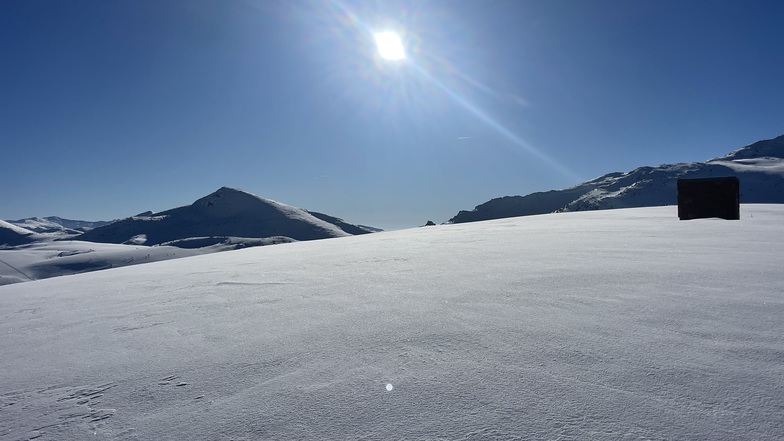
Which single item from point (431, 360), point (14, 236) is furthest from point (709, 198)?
point (14, 236)

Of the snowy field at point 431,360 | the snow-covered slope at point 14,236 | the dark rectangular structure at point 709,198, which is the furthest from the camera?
the snow-covered slope at point 14,236

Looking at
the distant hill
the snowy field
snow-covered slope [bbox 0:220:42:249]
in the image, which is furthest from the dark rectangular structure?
snow-covered slope [bbox 0:220:42:249]

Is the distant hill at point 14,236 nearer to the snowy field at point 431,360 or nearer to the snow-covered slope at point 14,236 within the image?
the snow-covered slope at point 14,236

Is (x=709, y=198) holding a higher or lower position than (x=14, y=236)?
lower

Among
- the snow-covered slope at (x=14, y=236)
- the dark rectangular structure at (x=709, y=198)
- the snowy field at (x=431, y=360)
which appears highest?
the snow-covered slope at (x=14, y=236)

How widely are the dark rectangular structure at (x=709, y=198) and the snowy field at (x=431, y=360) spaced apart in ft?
24.7

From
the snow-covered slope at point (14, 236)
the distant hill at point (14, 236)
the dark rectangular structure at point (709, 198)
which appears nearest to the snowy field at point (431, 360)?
the dark rectangular structure at point (709, 198)

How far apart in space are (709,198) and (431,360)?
12.6 m

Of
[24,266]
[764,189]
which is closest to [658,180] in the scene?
[764,189]

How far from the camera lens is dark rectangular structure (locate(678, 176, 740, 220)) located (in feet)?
33.3

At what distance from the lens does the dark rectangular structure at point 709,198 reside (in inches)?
400

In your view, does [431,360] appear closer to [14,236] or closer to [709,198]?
[709,198]

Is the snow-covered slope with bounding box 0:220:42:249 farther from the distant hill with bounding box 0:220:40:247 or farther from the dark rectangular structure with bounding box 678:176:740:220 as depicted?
the dark rectangular structure with bounding box 678:176:740:220

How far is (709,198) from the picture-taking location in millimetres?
10680
